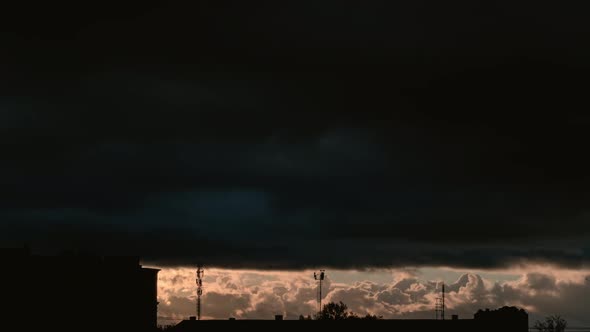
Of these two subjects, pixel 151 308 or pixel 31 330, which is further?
pixel 151 308

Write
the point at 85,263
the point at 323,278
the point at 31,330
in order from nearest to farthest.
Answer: the point at 31,330
the point at 85,263
the point at 323,278

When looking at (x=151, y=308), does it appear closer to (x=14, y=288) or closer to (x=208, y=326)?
(x=208, y=326)

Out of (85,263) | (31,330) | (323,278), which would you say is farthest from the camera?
(323,278)

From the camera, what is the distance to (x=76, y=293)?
10269cm

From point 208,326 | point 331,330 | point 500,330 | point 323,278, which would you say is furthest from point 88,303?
point 500,330

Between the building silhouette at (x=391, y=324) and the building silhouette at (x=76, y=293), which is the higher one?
the building silhouette at (x=76, y=293)

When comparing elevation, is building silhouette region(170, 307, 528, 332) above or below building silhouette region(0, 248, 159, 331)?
below

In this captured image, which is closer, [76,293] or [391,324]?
[76,293]

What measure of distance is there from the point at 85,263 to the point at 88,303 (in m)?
4.35

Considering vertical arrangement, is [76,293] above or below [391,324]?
above

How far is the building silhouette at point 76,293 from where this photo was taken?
99.1 m

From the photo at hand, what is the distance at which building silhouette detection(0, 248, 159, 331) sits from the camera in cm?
9906

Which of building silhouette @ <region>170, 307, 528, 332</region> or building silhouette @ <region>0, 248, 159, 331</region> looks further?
building silhouette @ <region>170, 307, 528, 332</region>

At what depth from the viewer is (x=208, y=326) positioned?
106 m
